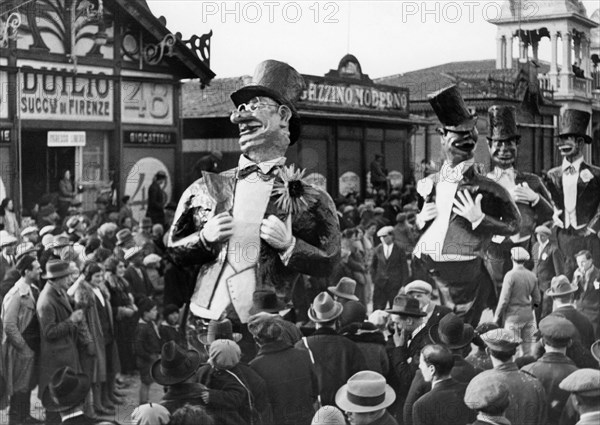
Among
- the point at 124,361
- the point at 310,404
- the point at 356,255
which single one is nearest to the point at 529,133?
the point at 356,255

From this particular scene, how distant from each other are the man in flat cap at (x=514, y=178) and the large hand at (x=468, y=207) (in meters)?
1.13

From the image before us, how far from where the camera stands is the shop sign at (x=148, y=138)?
13805 mm

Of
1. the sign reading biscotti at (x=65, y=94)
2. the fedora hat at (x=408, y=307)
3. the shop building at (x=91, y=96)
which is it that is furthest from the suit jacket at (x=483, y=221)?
the sign reading biscotti at (x=65, y=94)

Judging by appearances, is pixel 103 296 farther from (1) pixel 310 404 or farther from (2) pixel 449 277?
(1) pixel 310 404

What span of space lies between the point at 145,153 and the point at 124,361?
577cm

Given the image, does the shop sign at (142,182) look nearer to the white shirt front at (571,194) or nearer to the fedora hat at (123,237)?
the fedora hat at (123,237)

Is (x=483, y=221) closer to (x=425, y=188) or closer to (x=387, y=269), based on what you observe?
(x=425, y=188)

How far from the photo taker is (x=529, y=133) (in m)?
16.5

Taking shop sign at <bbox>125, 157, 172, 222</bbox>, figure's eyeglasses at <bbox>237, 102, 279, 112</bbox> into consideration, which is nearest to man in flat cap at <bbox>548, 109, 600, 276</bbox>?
figure's eyeglasses at <bbox>237, 102, 279, 112</bbox>

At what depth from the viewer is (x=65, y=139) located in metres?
12.9

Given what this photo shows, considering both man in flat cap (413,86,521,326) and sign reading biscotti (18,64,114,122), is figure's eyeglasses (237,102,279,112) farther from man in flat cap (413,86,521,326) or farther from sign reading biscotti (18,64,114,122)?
sign reading biscotti (18,64,114,122)

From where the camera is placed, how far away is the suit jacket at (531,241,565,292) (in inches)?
362

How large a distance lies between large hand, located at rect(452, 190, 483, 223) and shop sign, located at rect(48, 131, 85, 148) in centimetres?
683

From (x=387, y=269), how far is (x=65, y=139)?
14.2ft
